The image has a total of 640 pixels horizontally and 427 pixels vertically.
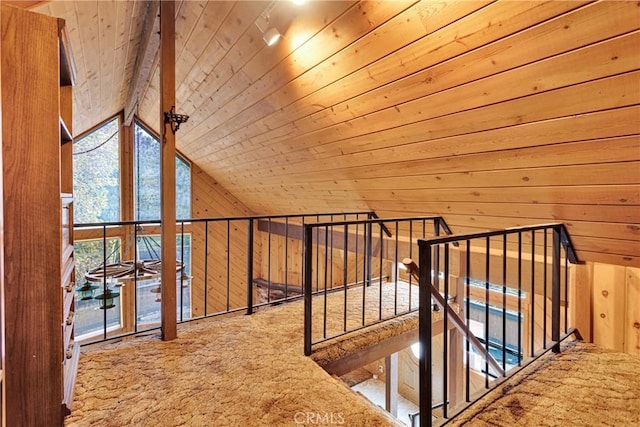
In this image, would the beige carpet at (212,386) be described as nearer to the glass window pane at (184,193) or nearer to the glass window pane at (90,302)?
the glass window pane at (90,302)

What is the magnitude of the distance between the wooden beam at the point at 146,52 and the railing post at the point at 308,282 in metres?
1.99

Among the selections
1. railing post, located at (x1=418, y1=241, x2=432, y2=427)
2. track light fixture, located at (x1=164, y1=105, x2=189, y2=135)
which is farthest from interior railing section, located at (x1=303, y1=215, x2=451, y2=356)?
track light fixture, located at (x1=164, y1=105, x2=189, y2=135)

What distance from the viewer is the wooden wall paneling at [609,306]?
244cm

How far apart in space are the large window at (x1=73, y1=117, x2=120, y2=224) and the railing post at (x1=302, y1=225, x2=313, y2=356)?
477 centimetres

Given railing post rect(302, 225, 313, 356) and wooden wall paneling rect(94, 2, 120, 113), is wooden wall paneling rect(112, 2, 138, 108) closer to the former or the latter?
wooden wall paneling rect(94, 2, 120, 113)

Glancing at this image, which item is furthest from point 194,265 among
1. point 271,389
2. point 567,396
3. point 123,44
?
point 567,396

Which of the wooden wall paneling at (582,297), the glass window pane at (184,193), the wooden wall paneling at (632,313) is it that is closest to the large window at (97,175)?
the glass window pane at (184,193)

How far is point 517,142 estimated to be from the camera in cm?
203

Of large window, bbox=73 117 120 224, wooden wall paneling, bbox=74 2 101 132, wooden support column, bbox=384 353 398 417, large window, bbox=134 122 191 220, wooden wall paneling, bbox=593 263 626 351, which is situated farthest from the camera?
large window, bbox=134 122 191 220

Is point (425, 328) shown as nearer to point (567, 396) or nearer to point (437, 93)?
point (567, 396)

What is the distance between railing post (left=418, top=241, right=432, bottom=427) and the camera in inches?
55.9

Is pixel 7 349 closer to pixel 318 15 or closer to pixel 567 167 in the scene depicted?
pixel 318 15

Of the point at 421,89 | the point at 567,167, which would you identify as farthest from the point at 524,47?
the point at 567,167

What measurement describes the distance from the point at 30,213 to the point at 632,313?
3628 mm
